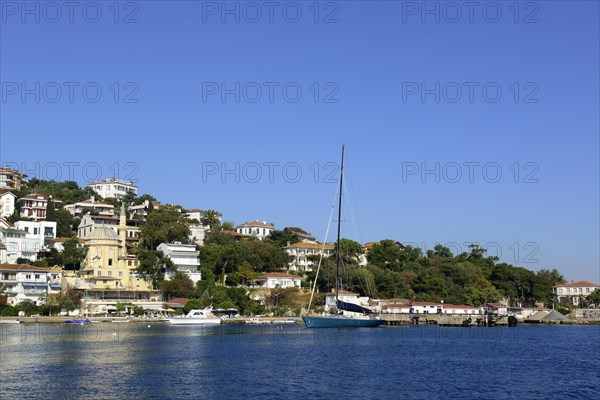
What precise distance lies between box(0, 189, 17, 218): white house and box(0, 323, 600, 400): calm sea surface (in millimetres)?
47975

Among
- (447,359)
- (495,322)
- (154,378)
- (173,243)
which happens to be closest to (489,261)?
(495,322)

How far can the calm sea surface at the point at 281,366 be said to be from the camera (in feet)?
114

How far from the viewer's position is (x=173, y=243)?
348ft

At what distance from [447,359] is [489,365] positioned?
4021 millimetres

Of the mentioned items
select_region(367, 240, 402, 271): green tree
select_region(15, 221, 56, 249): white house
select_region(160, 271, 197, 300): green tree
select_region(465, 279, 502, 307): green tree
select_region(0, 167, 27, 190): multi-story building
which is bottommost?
select_region(465, 279, 502, 307): green tree

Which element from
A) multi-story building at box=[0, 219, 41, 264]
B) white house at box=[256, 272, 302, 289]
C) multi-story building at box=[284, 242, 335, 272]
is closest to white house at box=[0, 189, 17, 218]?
multi-story building at box=[0, 219, 41, 264]

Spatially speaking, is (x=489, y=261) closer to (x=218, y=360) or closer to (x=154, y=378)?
(x=218, y=360)

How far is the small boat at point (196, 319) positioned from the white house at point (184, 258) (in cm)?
1531

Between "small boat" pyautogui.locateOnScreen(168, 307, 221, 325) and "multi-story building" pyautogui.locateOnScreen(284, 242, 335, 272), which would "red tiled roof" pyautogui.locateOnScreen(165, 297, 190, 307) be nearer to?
"small boat" pyautogui.locateOnScreen(168, 307, 221, 325)

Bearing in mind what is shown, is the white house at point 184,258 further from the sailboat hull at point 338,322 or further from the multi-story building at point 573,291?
the multi-story building at point 573,291

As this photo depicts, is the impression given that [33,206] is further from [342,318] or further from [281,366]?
[281,366]

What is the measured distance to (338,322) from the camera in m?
80.9

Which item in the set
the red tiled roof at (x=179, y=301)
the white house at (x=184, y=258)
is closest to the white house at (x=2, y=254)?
the white house at (x=184, y=258)

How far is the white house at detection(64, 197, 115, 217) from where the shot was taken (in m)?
121
